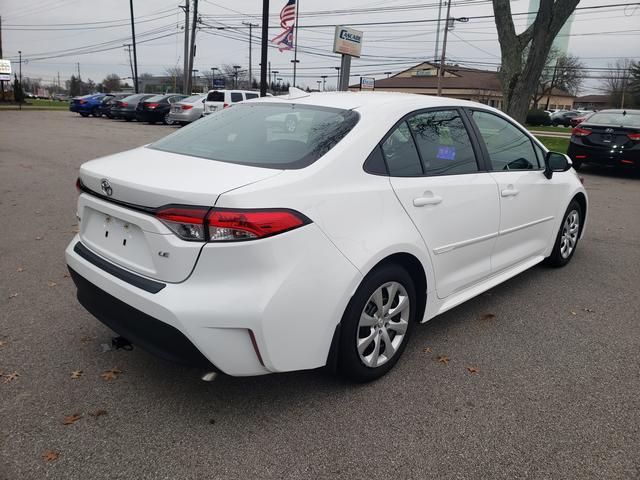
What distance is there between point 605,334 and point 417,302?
62.0 inches

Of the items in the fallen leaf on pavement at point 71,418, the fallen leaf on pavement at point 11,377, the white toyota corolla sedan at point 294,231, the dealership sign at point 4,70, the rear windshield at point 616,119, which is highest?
the dealership sign at point 4,70

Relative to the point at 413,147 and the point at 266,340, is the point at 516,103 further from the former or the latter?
the point at 266,340

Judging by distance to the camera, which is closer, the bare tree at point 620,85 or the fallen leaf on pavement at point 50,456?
the fallen leaf on pavement at point 50,456

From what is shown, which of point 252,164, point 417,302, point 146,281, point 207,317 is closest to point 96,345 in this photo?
point 146,281

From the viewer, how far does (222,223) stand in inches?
89.7

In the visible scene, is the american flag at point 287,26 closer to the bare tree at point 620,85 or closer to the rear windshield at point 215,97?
the rear windshield at point 215,97

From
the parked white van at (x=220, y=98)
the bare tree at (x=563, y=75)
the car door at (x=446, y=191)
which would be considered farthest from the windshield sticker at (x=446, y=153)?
the bare tree at (x=563, y=75)

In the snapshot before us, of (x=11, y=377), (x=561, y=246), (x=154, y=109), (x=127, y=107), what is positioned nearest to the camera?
(x=11, y=377)

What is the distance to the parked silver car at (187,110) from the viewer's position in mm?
23328

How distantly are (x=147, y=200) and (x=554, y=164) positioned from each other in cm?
355

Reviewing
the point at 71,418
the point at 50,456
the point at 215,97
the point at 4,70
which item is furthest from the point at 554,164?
the point at 4,70

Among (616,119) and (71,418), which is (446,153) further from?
(616,119)

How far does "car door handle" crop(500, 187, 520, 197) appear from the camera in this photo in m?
3.83

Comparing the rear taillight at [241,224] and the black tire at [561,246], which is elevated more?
the rear taillight at [241,224]
